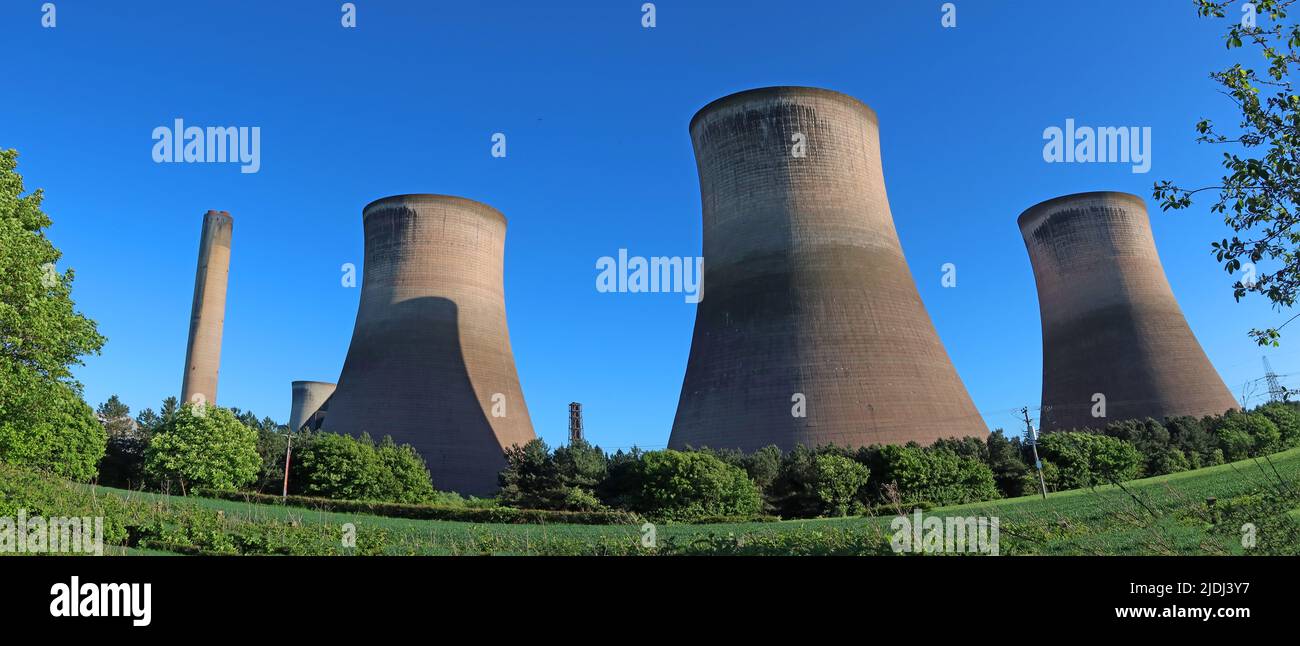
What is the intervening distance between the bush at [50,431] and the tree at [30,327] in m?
0.02

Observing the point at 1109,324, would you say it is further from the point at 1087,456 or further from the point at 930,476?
the point at 930,476

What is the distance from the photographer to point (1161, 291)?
31.4 meters

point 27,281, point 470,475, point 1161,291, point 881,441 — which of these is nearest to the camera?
point 27,281

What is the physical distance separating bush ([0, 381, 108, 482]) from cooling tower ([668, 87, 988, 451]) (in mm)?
14108

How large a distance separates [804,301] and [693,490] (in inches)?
258

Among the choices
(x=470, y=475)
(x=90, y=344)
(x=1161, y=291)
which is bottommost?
(x=470, y=475)

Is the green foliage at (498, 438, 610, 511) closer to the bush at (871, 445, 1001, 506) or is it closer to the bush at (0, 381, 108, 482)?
the bush at (871, 445, 1001, 506)

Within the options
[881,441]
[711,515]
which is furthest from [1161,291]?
[711,515]

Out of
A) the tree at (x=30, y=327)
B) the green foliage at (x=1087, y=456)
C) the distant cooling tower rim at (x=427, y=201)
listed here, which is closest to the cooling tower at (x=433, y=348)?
the distant cooling tower rim at (x=427, y=201)

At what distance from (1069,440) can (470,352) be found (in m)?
20.1

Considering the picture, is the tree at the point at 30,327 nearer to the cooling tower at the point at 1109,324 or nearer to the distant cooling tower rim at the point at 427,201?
the distant cooling tower rim at the point at 427,201

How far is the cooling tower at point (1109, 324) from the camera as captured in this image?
2956cm

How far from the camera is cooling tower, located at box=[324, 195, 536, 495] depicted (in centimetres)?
2891
